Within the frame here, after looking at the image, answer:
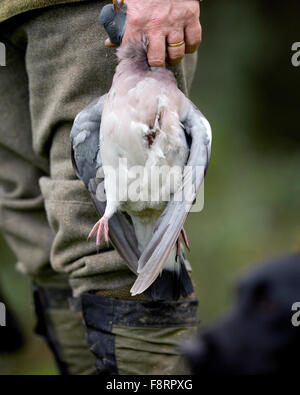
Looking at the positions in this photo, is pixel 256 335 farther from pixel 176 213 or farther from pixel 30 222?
pixel 30 222

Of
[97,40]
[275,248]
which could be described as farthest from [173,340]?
[275,248]

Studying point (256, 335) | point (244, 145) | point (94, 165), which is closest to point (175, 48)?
point (94, 165)

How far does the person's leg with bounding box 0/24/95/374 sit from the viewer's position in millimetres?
2193

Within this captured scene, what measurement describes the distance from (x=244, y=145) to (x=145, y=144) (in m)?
2.85

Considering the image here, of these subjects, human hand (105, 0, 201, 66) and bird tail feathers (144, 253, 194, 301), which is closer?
human hand (105, 0, 201, 66)

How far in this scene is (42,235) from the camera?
7.71 feet

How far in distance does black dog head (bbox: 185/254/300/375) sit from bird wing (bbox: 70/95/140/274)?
17.1 inches

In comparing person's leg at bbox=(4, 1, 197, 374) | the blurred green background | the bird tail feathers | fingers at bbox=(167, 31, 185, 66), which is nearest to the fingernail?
fingers at bbox=(167, 31, 185, 66)

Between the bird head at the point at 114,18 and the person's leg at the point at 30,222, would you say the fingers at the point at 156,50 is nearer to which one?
the bird head at the point at 114,18

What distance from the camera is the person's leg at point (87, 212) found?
1.85 metres

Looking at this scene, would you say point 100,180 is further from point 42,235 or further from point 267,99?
point 267,99

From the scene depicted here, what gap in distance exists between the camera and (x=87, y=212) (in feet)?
6.38

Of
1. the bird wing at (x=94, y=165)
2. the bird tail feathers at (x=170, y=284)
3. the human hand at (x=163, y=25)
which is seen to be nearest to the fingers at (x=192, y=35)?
the human hand at (x=163, y=25)

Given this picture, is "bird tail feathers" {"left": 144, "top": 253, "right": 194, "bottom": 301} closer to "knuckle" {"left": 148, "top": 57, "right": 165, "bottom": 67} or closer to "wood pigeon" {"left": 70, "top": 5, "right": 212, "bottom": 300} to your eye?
"wood pigeon" {"left": 70, "top": 5, "right": 212, "bottom": 300}
